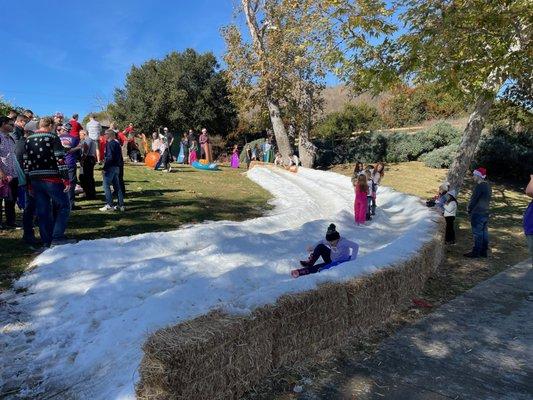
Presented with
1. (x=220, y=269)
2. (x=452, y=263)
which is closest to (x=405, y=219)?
(x=452, y=263)

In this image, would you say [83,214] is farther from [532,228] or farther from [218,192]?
[532,228]

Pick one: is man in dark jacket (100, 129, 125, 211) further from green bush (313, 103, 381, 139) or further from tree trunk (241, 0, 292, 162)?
green bush (313, 103, 381, 139)

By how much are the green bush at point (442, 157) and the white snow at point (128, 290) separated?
16.1 m

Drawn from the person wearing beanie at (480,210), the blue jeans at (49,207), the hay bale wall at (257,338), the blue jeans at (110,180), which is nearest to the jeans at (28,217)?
the blue jeans at (49,207)

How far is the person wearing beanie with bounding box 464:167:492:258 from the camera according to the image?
8773 millimetres

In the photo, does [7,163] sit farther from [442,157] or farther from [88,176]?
[442,157]

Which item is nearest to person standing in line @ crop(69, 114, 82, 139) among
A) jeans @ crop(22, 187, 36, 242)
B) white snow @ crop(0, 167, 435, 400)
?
white snow @ crop(0, 167, 435, 400)

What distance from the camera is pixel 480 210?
8914 mm

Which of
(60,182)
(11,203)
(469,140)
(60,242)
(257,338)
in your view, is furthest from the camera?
(469,140)

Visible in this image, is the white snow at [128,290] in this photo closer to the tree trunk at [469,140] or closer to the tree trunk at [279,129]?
the tree trunk at [469,140]

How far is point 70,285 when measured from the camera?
557 cm

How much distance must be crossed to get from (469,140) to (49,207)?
1108 cm

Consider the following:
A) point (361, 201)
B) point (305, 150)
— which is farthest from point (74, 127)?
point (305, 150)

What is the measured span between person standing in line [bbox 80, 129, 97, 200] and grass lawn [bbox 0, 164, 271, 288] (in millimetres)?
310
